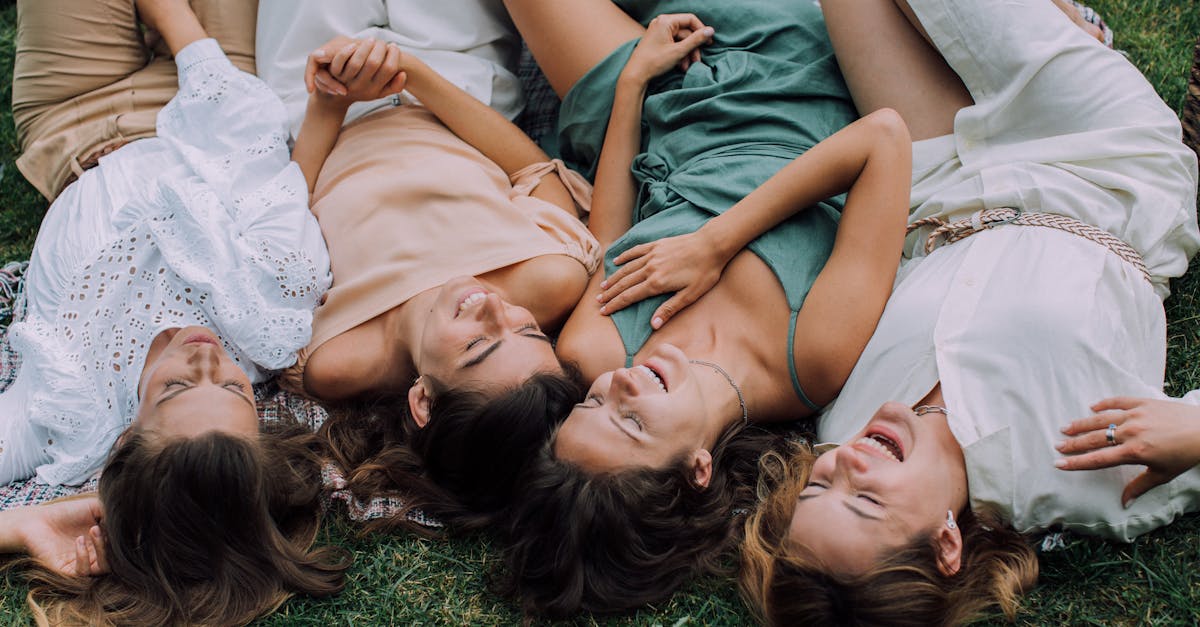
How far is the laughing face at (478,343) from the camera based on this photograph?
2582 millimetres

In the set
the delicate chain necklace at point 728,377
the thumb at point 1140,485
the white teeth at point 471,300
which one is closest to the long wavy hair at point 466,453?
the white teeth at point 471,300

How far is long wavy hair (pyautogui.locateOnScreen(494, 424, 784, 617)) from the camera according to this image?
2.34m

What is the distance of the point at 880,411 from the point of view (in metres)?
2.38

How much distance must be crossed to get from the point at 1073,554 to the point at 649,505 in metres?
1.02

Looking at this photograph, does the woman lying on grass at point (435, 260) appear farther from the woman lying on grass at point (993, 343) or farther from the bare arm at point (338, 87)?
the woman lying on grass at point (993, 343)

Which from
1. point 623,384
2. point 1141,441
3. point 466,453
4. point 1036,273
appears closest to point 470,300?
point 466,453

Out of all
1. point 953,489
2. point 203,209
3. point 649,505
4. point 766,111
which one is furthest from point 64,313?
point 953,489

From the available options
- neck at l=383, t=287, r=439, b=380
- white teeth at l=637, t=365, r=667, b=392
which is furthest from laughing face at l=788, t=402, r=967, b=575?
neck at l=383, t=287, r=439, b=380

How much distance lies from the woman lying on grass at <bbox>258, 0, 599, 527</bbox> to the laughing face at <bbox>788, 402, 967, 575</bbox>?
28.7 inches

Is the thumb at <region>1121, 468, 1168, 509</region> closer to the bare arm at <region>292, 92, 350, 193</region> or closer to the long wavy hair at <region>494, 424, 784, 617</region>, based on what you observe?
the long wavy hair at <region>494, 424, 784, 617</region>

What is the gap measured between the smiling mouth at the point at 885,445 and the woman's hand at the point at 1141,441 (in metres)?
0.34

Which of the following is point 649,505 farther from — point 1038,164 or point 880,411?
point 1038,164

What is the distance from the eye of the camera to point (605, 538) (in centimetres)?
236

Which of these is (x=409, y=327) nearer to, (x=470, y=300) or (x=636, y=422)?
(x=470, y=300)
